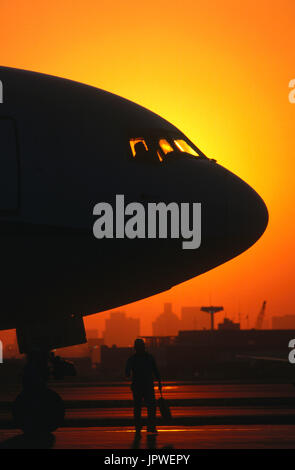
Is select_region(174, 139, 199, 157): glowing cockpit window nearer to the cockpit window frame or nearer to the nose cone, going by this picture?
the cockpit window frame

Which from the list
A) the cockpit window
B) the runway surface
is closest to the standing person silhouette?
the runway surface

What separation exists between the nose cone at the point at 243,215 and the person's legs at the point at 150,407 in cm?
493

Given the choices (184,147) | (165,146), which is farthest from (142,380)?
(165,146)

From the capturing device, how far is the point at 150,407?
1880 centimetres

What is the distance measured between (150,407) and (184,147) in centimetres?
564

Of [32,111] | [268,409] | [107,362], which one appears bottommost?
[107,362]

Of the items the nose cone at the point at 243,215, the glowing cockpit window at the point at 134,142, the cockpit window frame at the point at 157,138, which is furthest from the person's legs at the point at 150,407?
the glowing cockpit window at the point at 134,142

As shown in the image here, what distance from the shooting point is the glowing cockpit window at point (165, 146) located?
15.8 m

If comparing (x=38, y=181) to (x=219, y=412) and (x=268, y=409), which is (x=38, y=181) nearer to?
(x=219, y=412)

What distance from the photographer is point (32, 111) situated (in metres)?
14.4

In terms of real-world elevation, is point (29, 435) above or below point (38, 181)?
below

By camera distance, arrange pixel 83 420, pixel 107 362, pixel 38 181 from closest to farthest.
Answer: pixel 38 181
pixel 83 420
pixel 107 362
